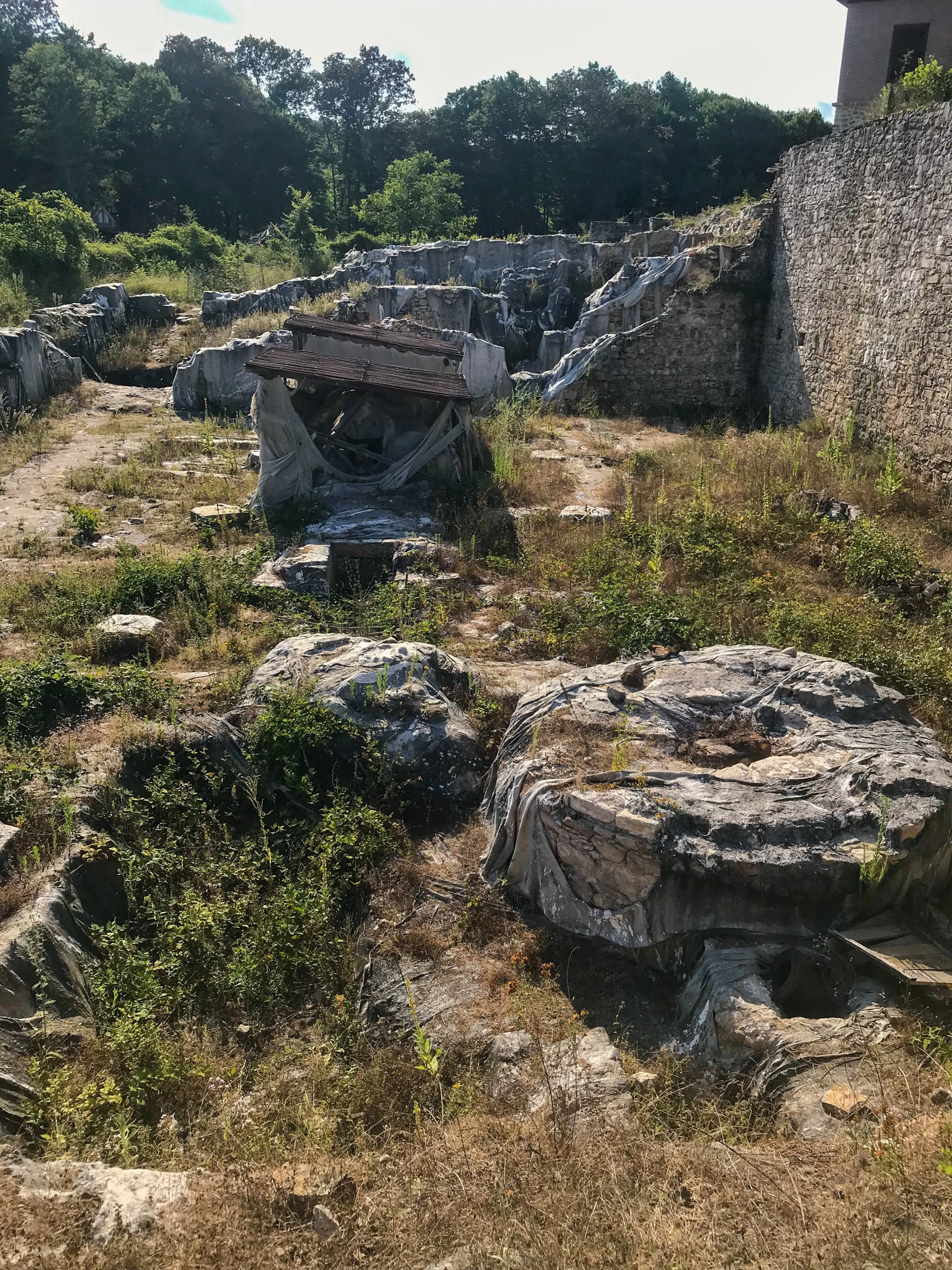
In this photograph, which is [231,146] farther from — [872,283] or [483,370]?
[872,283]

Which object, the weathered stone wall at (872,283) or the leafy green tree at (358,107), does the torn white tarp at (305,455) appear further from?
the leafy green tree at (358,107)

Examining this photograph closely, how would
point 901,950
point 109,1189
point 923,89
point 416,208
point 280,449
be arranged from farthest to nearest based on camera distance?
1. point 416,208
2. point 923,89
3. point 280,449
4. point 901,950
5. point 109,1189

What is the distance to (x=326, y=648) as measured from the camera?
5703 millimetres

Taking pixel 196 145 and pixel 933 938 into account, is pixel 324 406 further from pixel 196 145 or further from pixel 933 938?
pixel 196 145

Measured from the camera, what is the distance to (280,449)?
31.0 feet

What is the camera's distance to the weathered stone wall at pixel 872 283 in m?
8.98

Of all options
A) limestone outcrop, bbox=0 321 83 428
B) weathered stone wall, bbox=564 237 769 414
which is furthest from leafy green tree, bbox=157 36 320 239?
weathered stone wall, bbox=564 237 769 414

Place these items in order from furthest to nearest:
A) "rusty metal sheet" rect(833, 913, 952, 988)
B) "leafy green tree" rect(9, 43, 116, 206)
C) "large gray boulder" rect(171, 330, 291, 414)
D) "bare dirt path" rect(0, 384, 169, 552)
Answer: "leafy green tree" rect(9, 43, 116, 206) → "large gray boulder" rect(171, 330, 291, 414) → "bare dirt path" rect(0, 384, 169, 552) → "rusty metal sheet" rect(833, 913, 952, 988)

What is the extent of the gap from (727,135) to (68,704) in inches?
1467

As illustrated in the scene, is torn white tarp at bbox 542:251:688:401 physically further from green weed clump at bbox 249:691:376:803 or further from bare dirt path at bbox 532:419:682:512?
green weed clump at bbox 249:691:376:803

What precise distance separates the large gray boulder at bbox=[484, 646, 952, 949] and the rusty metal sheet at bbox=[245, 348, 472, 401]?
5617 mm

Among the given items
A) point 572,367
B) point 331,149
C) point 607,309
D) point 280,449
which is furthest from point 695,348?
point 331,149

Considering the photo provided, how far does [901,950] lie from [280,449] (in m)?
7.95

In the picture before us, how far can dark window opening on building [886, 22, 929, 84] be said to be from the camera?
14.2 meters
